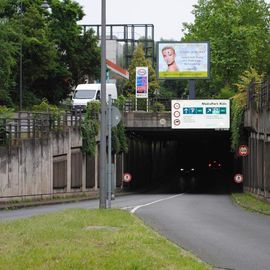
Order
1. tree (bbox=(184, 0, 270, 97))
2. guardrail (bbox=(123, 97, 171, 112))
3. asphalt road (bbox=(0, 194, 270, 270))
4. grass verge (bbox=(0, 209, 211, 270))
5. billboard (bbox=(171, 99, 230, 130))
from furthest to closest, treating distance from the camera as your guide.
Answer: tree (bbox=(184, 0, 270, 97))
guardrail (bbox=(123, 97, 171, 112))
billboard (bbox=(171, 99, 230, 130))
asphalt road (bbox=(0, 194, 270, 270))
grass verge (bbox=(0, 209, 211, 270))

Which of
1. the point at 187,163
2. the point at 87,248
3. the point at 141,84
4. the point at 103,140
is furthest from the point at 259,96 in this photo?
the point at 187,163

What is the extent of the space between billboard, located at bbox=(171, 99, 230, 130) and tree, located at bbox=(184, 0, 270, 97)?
20.1m

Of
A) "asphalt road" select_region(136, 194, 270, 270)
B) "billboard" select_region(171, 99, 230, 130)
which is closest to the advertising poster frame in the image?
"billboard" select_region(171, 99, 230, 130)

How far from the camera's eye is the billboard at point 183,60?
2121 inches

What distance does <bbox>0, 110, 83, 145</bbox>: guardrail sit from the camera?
33281 millimetres

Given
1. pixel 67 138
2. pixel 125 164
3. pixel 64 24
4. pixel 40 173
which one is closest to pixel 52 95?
pixel 64 24

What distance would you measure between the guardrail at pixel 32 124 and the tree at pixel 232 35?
2922 centimetres

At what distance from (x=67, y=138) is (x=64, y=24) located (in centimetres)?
3086

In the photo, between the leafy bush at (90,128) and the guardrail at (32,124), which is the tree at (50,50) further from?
the guardrail at (32,124)

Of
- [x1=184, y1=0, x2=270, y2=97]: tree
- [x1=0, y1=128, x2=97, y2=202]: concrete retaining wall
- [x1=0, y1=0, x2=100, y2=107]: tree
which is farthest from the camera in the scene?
[x1=184, y1=0, x2=270, y2=97]: tree

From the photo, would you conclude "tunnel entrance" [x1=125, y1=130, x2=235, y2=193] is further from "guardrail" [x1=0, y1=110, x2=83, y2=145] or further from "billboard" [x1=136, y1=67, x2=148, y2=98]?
"guardrail" [x1=0, y1=110, x2=83, y2=145]

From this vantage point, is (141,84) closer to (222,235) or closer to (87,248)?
(222,235)

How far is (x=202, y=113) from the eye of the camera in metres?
48.0

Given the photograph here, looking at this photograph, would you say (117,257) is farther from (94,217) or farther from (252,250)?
(94,217)
